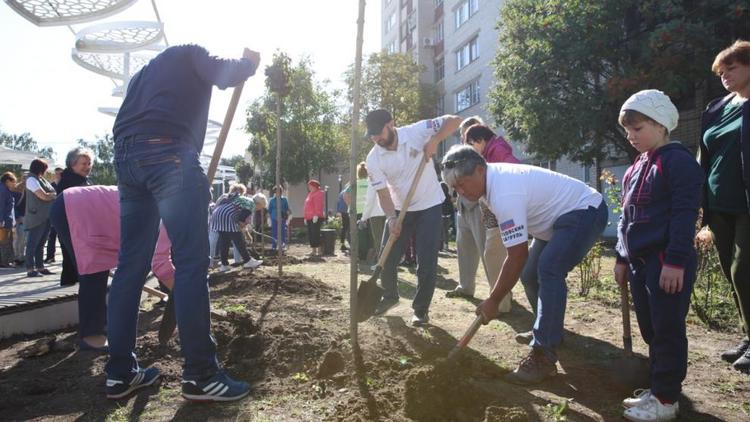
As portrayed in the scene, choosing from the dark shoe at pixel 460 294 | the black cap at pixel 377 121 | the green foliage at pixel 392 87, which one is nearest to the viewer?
the black cap at pixel 377 121

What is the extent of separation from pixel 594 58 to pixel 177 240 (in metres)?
13.1

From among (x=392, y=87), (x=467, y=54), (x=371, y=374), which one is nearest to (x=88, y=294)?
(x=371, y=374)

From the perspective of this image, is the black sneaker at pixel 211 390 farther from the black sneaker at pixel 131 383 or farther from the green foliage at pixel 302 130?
the green foliage at pixel 302 130

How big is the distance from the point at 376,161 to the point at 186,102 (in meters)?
2.02

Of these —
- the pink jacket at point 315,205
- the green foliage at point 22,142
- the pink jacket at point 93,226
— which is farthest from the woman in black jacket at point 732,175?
the green foliage at point 22,142

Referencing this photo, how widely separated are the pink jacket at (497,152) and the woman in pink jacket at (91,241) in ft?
10.1

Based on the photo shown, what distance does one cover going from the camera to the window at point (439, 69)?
32.3 metres

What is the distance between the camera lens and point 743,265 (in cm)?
298

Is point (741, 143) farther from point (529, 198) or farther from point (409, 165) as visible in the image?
point (409, 165)

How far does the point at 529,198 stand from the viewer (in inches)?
116

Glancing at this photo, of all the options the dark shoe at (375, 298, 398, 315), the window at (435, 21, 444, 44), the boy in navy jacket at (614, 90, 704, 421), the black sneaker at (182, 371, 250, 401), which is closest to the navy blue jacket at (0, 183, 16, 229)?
the dark shoe at (375, 298, 398, 315)

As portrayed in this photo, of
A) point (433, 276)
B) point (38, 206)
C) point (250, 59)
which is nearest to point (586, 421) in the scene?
point (433, 276)

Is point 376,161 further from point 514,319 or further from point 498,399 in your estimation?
point 498,399

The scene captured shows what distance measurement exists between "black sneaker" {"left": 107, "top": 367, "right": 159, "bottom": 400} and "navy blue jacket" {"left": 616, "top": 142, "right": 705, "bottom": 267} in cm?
272
